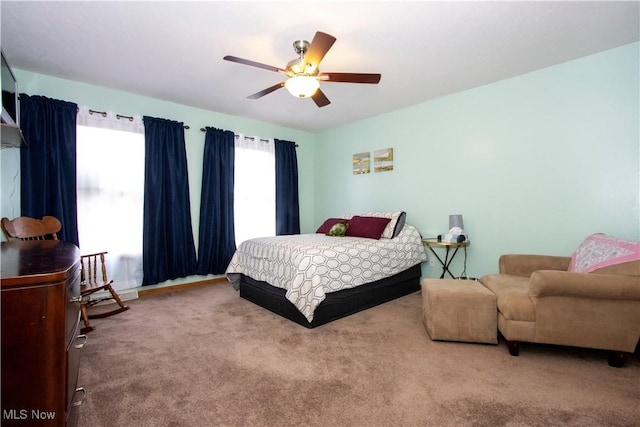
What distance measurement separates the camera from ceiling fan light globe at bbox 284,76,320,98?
Answer: 7.51 ft

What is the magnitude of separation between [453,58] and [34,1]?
333 centimetres

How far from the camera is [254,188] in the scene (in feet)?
15.7

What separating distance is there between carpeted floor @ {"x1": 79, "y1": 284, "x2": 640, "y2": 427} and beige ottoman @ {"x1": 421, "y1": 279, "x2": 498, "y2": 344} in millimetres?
84

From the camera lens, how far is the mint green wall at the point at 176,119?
117 inches

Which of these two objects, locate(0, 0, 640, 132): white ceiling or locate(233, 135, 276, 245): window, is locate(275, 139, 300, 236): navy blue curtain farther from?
locate(0, 0, 640, 132): white ceiling

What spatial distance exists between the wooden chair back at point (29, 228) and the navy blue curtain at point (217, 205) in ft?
5.39

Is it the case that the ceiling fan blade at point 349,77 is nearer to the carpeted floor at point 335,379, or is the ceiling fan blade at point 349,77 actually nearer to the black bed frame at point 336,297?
the black bed frame at point 336,297

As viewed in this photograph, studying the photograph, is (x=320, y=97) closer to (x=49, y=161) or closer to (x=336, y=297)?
(x=336, y=297)

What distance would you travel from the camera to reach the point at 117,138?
3.57 meters

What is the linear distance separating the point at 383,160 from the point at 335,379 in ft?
11.0

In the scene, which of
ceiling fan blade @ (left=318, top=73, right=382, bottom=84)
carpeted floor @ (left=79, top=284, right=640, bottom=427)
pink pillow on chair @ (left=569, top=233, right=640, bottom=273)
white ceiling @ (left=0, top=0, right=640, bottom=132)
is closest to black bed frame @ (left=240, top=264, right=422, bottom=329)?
carpeted floor @ (left=79, top=284, right=640, bottom=427)

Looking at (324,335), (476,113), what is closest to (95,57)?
(324,335)

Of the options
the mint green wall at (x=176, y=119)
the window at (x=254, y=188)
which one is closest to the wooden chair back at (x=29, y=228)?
the mint green wall at (x=176, y=119)

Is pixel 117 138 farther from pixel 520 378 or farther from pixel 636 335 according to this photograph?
pixel 636 335
